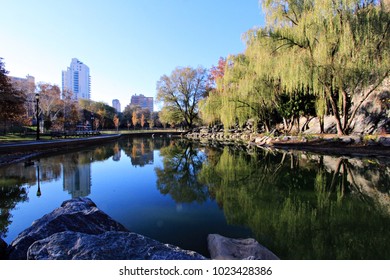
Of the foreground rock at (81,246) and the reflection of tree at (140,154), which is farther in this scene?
the reflection of tree at (140,154)

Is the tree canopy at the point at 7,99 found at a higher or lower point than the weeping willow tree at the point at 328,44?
lower

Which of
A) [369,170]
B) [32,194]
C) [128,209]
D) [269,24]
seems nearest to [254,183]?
[128,209]

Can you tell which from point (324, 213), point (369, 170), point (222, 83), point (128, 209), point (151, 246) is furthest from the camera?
point (222, 83)

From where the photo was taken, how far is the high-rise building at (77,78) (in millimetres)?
103125

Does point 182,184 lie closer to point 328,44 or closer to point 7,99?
point 328,44

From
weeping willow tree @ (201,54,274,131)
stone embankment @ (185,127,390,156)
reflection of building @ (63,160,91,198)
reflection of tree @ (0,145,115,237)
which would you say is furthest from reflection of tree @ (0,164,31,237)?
weeping willow tree @ (201,54,274,131)

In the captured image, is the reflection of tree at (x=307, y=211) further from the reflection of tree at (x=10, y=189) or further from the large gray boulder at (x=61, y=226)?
the reflection of tree at (x=10, y=189)

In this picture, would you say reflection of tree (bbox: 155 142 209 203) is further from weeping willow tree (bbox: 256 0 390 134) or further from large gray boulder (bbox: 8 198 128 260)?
weeping willow tree (bbox: 256 0 390 134)

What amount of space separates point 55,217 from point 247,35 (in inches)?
637

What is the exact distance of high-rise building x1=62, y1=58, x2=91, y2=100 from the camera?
10312 centimetres

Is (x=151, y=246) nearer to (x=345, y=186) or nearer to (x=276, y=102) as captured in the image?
(x=345, y=186)

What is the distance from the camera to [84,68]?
10838cm

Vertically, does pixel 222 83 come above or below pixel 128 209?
above

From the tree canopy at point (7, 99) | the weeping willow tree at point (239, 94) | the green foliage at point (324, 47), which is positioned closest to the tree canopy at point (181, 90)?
the weeping willow tree at point (239, 94)
